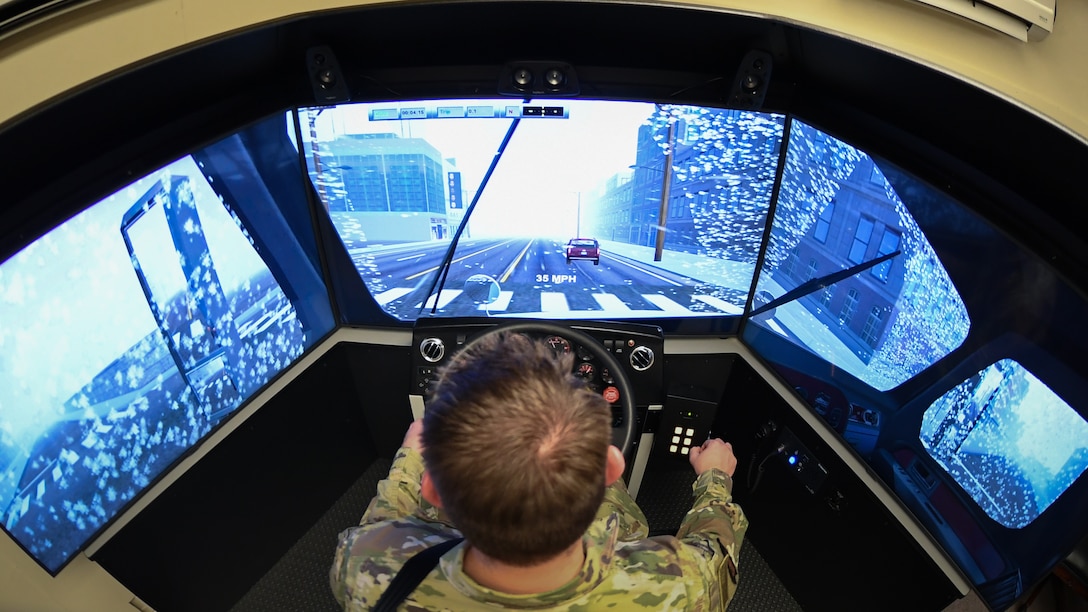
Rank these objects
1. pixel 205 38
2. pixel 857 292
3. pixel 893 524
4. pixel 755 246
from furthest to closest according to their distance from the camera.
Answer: pixel 755 246, pixel 857 292, pixel 893 524, pixel 205 38

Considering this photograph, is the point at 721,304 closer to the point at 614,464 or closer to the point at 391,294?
the point at 391,294

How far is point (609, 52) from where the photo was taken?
1705 mm

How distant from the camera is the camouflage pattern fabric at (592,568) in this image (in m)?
0.88

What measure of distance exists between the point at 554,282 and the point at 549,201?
1.33ft

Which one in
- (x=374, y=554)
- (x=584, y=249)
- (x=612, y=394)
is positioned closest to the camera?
(x=374, y=554)

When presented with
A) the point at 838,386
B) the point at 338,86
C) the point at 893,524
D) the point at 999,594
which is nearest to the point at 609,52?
the point at 338,86

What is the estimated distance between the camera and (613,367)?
1.74 metres

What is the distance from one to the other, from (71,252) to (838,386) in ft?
7.87

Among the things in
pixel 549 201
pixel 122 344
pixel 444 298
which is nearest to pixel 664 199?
pixel 549 201

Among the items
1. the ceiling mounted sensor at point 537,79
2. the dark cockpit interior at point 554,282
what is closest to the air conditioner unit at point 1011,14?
the dark cockpit interior at point 554,282

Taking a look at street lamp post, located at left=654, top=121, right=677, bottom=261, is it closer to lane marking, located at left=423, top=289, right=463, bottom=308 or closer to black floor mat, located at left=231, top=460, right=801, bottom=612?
lane marking, located at left=423, top=289, right=463, bottom=308

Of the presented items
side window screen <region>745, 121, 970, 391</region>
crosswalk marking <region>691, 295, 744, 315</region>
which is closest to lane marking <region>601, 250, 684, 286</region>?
crosswalk marking <region>691, 295, 744, 315</region>

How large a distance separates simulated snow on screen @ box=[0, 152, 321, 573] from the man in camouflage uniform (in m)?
0.95

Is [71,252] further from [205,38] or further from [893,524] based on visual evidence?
[893,524]
